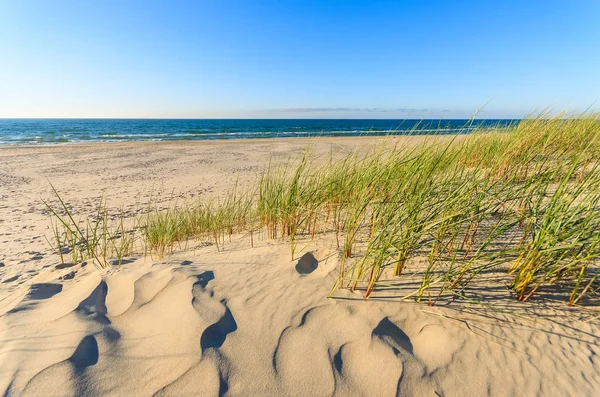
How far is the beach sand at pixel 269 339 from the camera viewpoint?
53.3 inches

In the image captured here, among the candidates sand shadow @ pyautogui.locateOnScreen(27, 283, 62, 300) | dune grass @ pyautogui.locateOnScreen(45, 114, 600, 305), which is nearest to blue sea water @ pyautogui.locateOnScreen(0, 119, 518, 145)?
dune grass @ pyautogui.locateOnScreen(45, 114, 600, 305)

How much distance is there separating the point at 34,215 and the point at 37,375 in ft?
17.8

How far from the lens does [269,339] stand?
5.18 feet

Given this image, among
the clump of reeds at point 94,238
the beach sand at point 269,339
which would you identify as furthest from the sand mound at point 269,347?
the clump of reeds at point 94,238

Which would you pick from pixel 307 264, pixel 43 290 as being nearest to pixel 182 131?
pixel 43 290

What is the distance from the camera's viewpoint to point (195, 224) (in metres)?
4.07

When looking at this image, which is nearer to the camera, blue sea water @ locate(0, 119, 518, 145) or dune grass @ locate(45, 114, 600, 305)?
dune grass @ locate(45, 114, 600, 305)

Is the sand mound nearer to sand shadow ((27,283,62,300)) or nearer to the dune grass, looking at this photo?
sand shadow ((27,283,62,300))

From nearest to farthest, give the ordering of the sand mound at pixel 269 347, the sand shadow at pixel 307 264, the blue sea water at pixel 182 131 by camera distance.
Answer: the sand mound at pixel 269 347 < the sand shadow at pixel 307 264 < the blue sea water at pixel 182 131

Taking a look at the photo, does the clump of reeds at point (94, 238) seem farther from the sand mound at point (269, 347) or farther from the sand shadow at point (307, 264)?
the sand shadow at point (307, 264)

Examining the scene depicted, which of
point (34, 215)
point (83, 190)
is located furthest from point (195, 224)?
point (83, 190)

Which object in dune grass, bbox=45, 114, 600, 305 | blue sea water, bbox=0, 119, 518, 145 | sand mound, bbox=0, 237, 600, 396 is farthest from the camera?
→ blue sea water, bbox=0, 119, 518, 145

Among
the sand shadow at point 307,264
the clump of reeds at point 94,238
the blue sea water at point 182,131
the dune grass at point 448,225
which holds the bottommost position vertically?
the blue sea water at point 182,131

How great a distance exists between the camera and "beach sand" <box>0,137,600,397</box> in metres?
1.35
